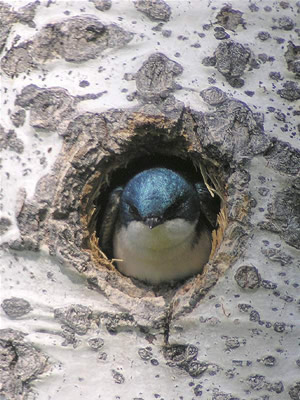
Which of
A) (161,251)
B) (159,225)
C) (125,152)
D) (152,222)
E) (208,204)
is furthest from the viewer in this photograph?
(208,204)

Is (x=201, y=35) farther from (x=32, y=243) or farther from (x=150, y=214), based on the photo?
(x=32, y=243)

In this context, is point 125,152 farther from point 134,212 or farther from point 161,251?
point 161,251

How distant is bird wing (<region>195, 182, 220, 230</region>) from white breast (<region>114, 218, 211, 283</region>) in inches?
4.6

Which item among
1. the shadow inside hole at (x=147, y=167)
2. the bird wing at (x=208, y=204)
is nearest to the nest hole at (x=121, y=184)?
the shadow inside hole at (x=147, y=167)

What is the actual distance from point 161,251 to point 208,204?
0.36m

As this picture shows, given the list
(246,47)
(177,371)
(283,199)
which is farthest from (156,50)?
(177,371)

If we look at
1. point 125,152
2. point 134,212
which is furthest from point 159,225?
point 125,152

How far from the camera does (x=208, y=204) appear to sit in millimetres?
3043

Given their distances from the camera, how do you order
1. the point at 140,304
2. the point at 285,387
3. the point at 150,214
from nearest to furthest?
the point at 285,387 < the point at 140,304 < the point at 150,214

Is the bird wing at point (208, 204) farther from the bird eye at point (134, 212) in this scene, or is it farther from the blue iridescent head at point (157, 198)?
the bird eye at point (134, 212)

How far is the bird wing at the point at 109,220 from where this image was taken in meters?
3.02

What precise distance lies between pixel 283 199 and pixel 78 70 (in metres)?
0.93

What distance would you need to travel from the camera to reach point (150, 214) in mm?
2611

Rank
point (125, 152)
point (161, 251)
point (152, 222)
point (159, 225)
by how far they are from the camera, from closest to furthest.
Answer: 1. point (125, 152)
2. point (152, 222)
3. point (159, 225)
4. point (161, 251)
